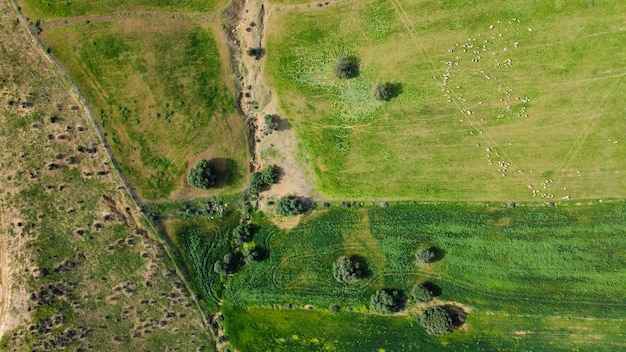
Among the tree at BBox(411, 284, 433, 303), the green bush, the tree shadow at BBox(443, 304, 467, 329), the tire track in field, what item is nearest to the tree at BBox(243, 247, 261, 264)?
the green bush

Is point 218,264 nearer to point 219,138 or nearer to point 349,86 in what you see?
point 219,138

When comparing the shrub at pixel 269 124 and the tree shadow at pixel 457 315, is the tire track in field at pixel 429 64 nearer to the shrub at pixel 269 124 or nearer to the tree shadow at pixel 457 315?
the tree shadow at pixel 457 315

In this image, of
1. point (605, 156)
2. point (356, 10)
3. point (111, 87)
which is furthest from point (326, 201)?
point (605, 156)

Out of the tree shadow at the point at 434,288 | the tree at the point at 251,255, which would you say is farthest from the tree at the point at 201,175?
the tree shadow at the point at 434,288

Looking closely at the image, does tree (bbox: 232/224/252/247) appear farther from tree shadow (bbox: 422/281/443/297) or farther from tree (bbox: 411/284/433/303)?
tree shadow (bbox: 422/281/443/297)

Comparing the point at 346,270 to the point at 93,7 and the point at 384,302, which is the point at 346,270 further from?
the point at 93,7
